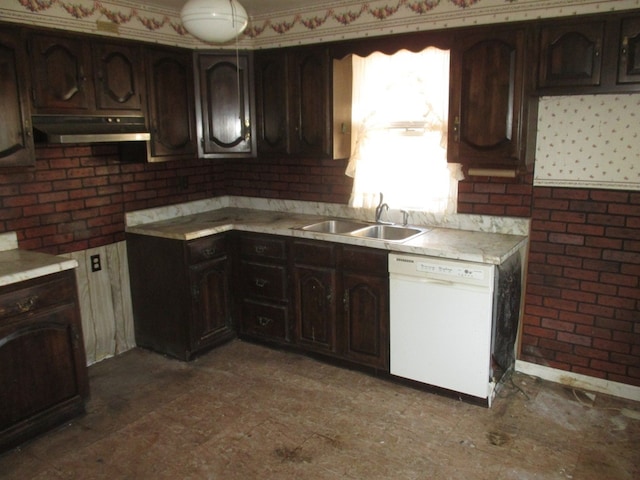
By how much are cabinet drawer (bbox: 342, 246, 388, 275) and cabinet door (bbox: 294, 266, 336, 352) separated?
0.15 m

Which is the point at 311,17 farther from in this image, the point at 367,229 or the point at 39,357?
the point at 39,357

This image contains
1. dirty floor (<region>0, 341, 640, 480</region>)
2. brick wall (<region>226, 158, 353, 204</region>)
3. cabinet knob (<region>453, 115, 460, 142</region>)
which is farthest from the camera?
brick wall (<region>226, 158, 353, 204</region>)

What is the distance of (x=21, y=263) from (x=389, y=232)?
7.60 feet

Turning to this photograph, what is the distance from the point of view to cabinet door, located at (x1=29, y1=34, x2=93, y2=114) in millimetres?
3064

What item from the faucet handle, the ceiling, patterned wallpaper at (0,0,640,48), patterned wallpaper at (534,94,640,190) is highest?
the ceiling

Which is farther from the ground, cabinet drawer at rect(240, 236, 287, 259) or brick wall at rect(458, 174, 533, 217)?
brick wall at rect(458, 174, 533, 217)

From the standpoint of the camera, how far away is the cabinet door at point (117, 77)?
336cm

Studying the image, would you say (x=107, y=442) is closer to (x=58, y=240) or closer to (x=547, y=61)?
(x=58, y=240)

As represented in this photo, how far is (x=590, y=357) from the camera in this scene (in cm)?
325

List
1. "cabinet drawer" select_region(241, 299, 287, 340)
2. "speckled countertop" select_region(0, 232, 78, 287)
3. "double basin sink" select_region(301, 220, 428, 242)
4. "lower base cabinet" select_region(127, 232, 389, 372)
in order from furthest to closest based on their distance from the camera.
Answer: "cabinet drawer" select_region(241, 299, 287, 340)
"double basin sink" select_region(301, 220, 428, 242)
"lower base cabinet" select_region(127, 232, 389, 372)
"speckled countertop" select_region(0, 232, 78, 287)

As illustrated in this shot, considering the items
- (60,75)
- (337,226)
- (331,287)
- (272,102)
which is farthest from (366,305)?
(60,75)

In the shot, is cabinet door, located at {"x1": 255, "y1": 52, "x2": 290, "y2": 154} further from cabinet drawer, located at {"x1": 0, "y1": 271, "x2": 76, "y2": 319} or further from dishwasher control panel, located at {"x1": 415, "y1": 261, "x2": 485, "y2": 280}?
cabinet drawer, located at {"x1": 0, "y1": 271, "x2": 76, "y2": 319}

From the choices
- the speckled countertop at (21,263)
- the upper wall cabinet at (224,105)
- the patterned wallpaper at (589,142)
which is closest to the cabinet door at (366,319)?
the patterned wallpaper at (589,142)

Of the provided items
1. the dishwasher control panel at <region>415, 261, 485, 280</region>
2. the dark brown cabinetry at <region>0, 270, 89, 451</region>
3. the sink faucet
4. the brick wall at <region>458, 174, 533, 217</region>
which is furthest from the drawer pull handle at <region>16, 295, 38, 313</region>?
the brick wall at <region>458, 174, 533, 217</region>
